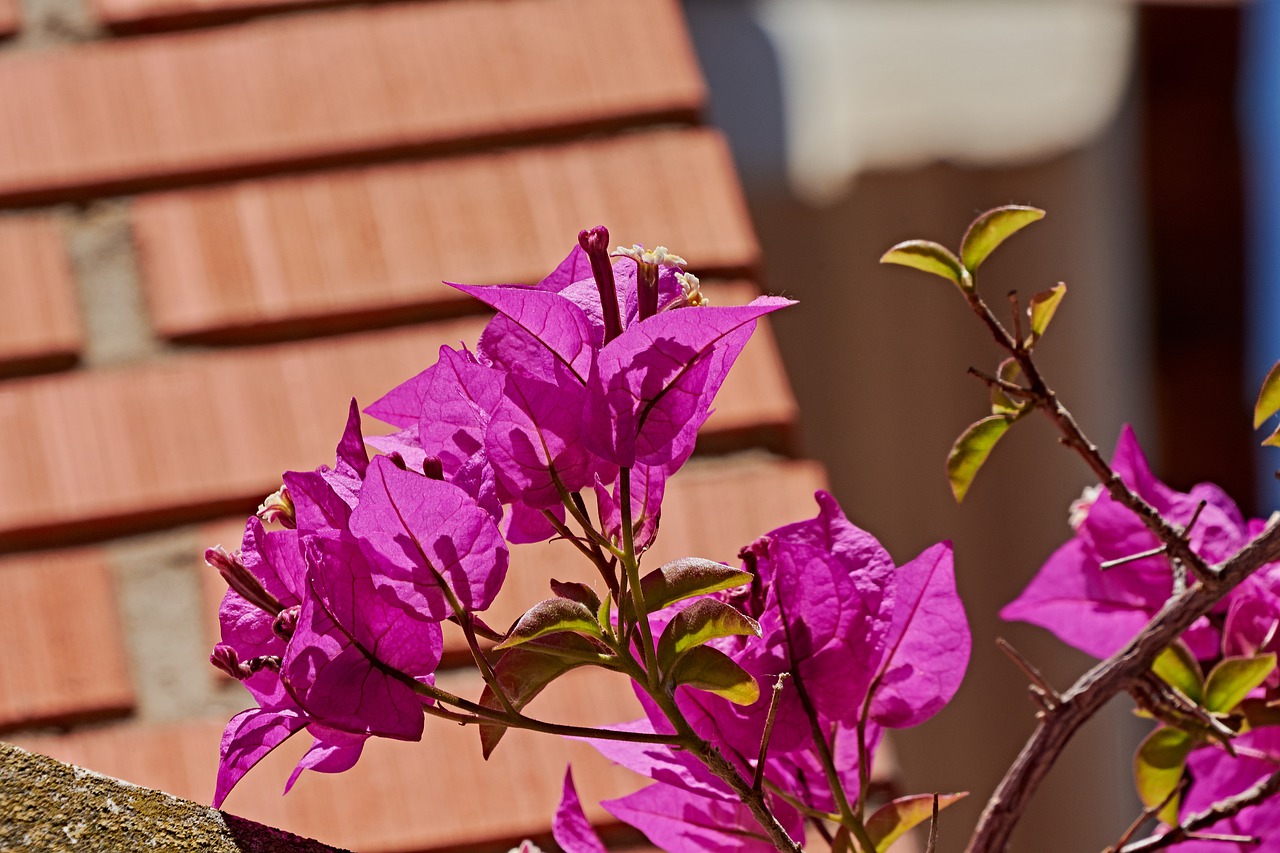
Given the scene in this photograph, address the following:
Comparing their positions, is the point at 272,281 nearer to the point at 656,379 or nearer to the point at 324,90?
the point at 324,90

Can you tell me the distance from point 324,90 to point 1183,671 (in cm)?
57

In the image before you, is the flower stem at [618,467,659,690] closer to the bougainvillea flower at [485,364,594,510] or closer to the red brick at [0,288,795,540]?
the bougainvillea flower at [485,364,594,510]

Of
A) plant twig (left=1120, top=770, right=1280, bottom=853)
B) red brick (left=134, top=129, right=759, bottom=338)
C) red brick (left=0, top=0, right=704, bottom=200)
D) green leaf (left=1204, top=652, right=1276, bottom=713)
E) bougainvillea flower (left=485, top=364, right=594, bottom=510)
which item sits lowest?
plant twig (left=1120, top=770, right=1280, bottom=853)

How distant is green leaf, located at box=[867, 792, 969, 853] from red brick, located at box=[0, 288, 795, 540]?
371mm

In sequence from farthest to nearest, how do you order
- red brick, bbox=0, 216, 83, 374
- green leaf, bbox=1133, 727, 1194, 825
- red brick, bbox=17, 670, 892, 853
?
red brick, bbox=0, 216, 83, 374, red brick, bbox=17, 670, 892, 853, green leaf, bbox=1133, 727, 1194, 825

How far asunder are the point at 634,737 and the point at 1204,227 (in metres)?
1.43

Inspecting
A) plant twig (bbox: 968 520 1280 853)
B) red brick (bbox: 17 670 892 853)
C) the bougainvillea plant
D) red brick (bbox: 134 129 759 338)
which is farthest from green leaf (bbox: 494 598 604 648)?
red brick (bbox: 134 129 759 338)

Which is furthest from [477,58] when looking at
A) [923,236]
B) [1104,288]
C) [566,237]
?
[1104,288]

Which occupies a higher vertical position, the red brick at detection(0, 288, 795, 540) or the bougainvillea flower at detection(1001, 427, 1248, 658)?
the red brick at detection(0, 288, 795, 540)

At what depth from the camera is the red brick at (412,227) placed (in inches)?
27.4

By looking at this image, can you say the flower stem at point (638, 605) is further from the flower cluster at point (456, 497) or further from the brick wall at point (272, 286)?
the brick wall at point (272, 286)

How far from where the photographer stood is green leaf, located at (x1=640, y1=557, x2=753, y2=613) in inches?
10.2

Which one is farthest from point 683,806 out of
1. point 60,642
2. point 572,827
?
point 60,642

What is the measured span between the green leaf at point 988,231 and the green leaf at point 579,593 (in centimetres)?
14
